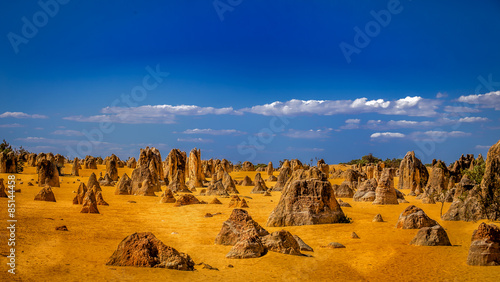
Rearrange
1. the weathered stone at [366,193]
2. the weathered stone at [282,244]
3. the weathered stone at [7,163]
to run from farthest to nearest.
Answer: the weathered stone at [7,163]
the weathered stone at [366,193]
the weathered stone at [282,244]

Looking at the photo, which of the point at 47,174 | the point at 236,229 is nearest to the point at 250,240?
the point at 236,229

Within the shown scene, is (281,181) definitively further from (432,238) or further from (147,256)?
(147,256)

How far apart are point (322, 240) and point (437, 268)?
13.1 feet

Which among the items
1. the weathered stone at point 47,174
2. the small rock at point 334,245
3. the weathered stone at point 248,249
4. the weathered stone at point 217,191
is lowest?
the small rock at point 334,245

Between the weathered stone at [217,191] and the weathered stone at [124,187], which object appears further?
the weathered stone at [217,191]

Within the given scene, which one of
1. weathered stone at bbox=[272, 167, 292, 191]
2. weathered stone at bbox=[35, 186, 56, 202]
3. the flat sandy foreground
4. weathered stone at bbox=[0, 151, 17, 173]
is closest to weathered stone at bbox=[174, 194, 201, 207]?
the flat sandy foreground

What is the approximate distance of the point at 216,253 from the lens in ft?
34.6

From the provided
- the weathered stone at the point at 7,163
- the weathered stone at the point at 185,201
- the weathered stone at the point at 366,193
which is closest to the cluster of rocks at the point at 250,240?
the weathered stone at the point at 185,201

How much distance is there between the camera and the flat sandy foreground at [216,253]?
26.9 ft

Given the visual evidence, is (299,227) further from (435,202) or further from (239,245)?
(435,202)

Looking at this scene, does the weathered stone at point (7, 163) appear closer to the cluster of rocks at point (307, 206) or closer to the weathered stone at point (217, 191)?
the weathered stone at point (217, 191)

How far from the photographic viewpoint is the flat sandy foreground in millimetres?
8203

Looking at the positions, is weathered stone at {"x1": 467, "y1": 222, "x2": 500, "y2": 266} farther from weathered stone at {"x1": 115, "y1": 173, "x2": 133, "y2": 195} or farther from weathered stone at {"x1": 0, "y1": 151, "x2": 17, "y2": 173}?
weathered stone at {"x1": 0, "y1": 151, "x2": 17, "y2": 173}

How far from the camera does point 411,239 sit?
12406mm
